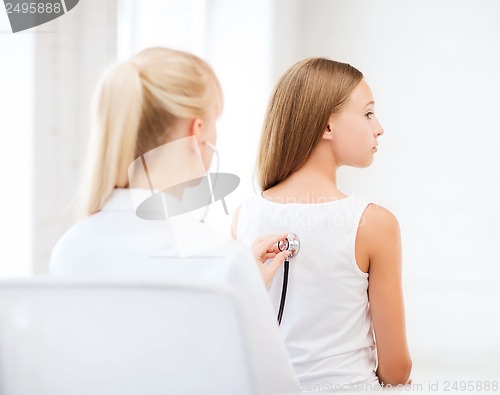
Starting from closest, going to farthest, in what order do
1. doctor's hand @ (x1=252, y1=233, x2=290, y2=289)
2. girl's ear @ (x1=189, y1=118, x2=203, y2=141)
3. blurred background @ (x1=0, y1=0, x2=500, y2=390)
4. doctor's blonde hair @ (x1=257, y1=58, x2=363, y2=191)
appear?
1. girl's ear @ (x1=189, y1=118, x2=203, y2=141)
2. doctor's hand @ (x1=252, y1=233, x2=290, y2=289)
3. doctor's blonde hair @ (x1=257, y1=58, x2=363, y2=191)
4. blurred background @ (x1=0, y1=0, x2=500, y2=390)

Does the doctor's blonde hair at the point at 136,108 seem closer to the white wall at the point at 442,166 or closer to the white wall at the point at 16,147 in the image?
the white wall at the point at 16,147

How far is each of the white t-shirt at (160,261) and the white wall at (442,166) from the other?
8.77 feet

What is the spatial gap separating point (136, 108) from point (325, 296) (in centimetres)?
49

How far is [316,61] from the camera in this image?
120 cm

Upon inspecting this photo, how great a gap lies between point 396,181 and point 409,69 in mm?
560

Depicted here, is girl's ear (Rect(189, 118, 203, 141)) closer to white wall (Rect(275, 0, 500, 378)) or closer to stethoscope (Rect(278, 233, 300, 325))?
stethoscope (Rect(278, 233, 300, 325))

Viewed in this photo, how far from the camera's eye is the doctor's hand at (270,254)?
42.8 inches

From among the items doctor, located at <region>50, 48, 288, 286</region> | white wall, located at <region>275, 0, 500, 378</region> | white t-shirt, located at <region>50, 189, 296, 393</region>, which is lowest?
white wall, located at <region>275, 0, 500, 378</region>

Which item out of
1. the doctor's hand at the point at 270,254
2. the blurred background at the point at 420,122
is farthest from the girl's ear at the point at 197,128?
the blurred background at the point at 420,122

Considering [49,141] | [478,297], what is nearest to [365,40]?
[478,297]

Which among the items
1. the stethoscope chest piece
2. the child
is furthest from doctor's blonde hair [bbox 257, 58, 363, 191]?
the stethoscope chest piece

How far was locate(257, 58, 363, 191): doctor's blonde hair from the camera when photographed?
3.90 feet

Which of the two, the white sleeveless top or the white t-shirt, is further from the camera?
the white sleeveless top

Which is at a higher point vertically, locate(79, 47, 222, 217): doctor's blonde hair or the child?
locate(79, 47, 222, 217): doctor's blonde hair
